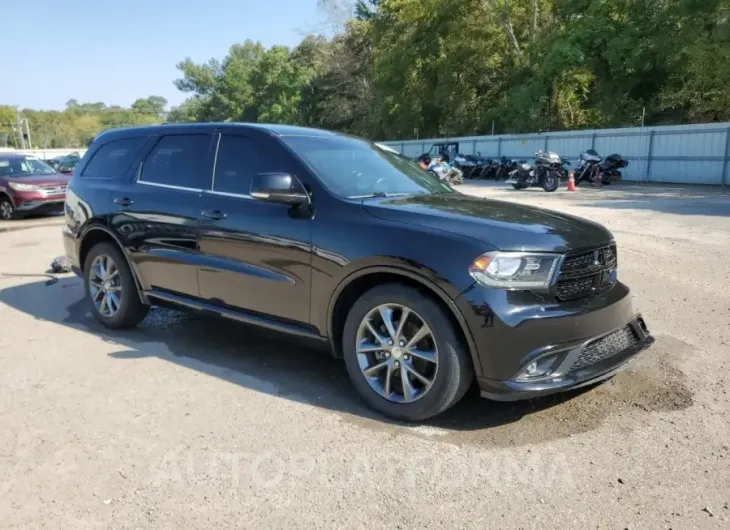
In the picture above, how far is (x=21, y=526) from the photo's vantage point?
2.70 metres

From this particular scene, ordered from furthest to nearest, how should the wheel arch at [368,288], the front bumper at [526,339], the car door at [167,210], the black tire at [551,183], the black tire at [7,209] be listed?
1. the black tire at [551,183]
2. the black tire at [7,209]
3. the car door at [167,210]
4. the wheel arch at [368,288]
5. the front bumper at [526,339]

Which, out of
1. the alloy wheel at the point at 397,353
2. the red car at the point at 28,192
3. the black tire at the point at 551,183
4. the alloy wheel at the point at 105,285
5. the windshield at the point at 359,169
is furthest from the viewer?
the black tire at the point at 551,183

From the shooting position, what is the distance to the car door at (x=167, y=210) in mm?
4699

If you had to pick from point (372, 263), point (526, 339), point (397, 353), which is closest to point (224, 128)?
point (372, 263)

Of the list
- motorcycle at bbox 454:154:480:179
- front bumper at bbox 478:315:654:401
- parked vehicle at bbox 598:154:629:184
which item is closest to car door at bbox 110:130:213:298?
front bumper at bbox 478:315:654:401

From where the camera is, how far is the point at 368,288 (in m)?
3.78

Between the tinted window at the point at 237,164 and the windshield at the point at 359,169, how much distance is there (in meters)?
0.26

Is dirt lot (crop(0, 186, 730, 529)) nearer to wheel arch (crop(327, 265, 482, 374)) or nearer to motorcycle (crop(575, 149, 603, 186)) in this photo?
wheel arch (crop(327, 265, 482, 374))

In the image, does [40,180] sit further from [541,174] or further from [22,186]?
[541,174]

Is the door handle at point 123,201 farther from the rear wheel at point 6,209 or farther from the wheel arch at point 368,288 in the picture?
the rear wheel at point 6,209

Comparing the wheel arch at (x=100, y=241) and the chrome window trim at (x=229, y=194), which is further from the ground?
the chrome window trim at (x=229, y=194)

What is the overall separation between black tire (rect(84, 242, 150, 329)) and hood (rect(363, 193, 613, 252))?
2544mm

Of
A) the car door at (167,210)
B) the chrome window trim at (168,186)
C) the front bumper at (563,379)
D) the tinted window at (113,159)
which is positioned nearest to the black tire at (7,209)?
the tinted window at (113,159)

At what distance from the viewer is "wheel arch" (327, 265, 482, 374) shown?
3.34m
